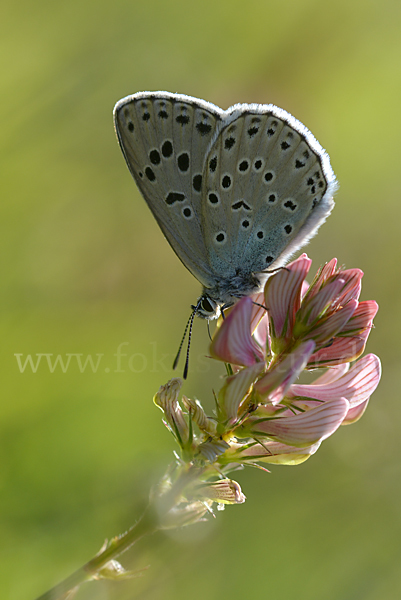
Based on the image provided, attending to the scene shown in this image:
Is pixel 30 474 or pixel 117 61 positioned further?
pixel 117 61

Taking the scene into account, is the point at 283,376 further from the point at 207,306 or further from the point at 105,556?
the point at 105,556

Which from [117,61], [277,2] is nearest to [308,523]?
[117,61]

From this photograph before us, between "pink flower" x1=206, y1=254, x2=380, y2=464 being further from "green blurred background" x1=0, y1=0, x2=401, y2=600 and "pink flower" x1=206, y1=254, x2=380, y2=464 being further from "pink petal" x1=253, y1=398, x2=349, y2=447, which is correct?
"green blurred background" x1=0, y1=0, x2=401, y2=600

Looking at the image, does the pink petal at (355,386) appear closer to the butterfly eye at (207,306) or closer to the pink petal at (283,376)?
the pink petal at (283,376)

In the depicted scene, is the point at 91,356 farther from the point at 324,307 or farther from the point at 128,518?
the point at 324,307

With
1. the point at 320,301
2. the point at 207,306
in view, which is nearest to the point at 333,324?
the point at 320,301
